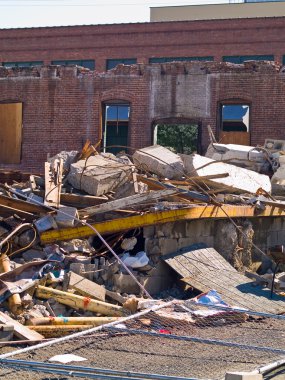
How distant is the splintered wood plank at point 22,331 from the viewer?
998 cm

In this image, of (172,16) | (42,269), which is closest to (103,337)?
(42,269)

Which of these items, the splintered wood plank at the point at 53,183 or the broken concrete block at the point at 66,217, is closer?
the broken concrete block at the point at 66,217

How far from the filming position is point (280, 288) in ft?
44.3

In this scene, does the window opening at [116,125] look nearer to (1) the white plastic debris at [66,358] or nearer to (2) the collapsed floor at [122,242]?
(2) the collapsed floor at [122,242]

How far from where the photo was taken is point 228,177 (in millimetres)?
16312

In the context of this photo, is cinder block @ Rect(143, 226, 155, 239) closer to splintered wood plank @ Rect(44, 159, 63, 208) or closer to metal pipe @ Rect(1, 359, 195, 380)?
splintered wood plank @ Rect(44, 159, 63, 208)

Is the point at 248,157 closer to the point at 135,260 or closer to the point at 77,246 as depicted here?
the point at 135,260

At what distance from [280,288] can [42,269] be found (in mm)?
4041

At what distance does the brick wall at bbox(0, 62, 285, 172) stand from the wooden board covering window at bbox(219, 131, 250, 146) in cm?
21

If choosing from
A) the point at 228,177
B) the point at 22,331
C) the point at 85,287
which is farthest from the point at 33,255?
the point at 228,177

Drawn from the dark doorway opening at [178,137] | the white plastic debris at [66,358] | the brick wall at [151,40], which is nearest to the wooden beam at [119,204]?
the white plastic debris at [66,358]

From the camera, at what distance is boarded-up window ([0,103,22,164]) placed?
2623 cm

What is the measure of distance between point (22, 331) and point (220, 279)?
4.28 meters

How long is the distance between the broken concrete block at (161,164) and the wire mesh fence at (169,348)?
16.8 feet
